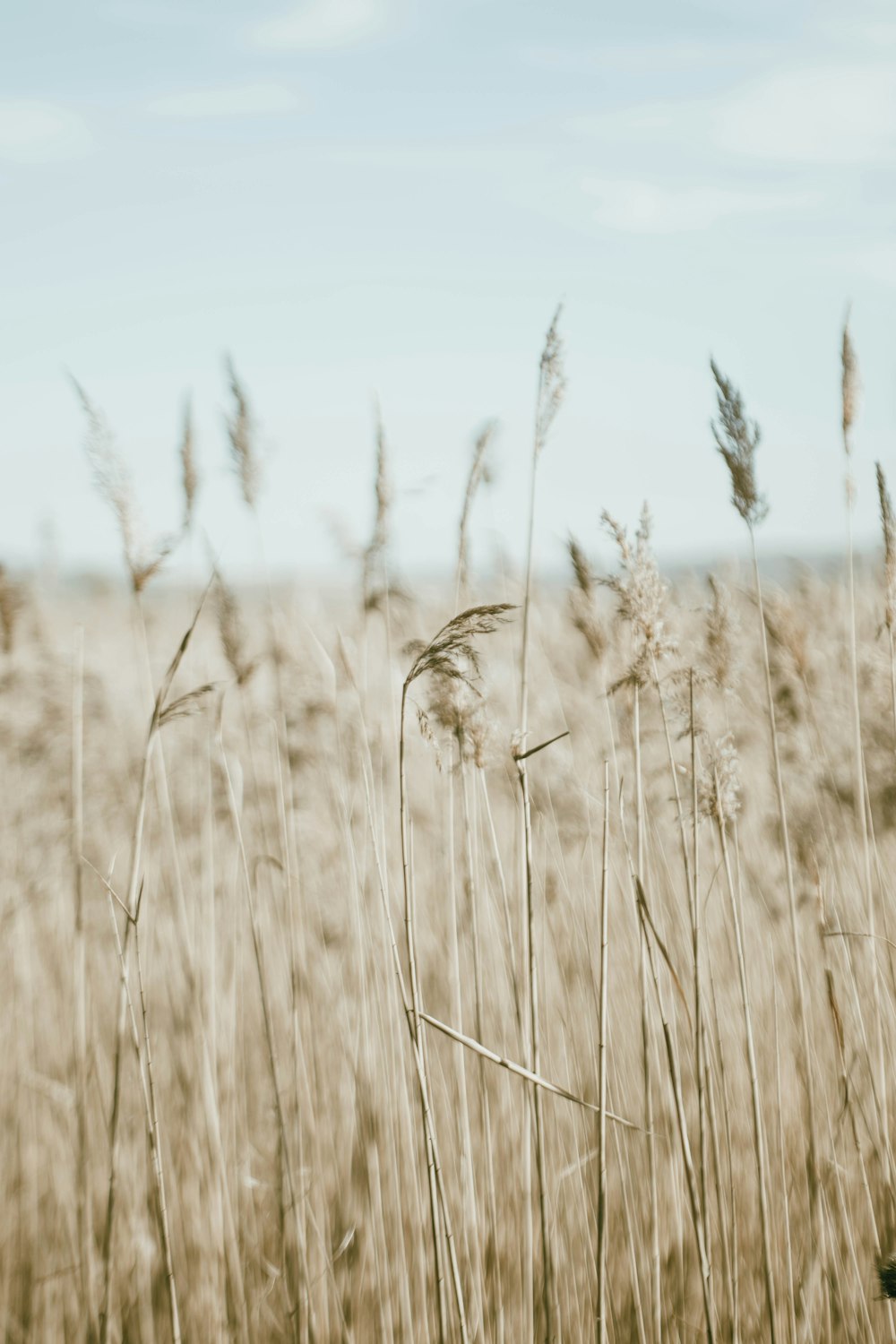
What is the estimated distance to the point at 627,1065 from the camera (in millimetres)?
1961

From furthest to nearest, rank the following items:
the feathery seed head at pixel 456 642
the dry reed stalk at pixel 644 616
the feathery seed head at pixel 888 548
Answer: the feathery seed head at pixel 888 548 < the dry reed stalk at pixel 644 616 < the feathery seed head at pixel 456 642

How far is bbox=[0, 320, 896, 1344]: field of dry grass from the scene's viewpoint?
1.24 m

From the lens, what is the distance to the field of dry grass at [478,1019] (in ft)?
4.06

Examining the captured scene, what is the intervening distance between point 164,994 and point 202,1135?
99 centimetres

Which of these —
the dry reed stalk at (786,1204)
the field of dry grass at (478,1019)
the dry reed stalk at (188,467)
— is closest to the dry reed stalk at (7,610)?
the field of dry grass at (478,1019)

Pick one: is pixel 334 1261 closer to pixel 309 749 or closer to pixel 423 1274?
pixel 423 1274

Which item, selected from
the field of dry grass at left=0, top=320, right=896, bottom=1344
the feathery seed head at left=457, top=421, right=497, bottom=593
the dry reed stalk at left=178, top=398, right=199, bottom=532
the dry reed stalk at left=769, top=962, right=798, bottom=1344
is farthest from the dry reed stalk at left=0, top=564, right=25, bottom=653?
the dry reed stalk at left=769, top=962, right=798, bottom=1344

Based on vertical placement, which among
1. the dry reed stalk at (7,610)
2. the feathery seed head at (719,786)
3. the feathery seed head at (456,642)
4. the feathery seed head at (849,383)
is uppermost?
the feathery seed head at (849,383)

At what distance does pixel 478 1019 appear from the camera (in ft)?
4.61

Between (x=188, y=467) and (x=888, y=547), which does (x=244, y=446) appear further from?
(x=888, y=547)

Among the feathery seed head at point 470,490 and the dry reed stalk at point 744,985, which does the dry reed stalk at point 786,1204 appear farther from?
the feathery seed head at point 470,490

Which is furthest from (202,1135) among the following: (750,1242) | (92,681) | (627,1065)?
(92,681)

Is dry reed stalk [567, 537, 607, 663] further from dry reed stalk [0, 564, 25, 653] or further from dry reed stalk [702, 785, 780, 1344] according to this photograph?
dry reed stalk [0, 564, 25, 653]

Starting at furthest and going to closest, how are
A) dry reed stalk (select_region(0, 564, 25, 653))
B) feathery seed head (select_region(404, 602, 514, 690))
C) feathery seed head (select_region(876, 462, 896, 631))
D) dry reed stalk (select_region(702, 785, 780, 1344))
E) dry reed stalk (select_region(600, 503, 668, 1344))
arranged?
1. dry reed stalk (select_region(0, 564, 25, 653))
2. feathery seed head (select_region(876, 462, 896, 631))
3. dry reed stalk (select_region(600, 503, 668, 1344))
4. dry reed stalk (select_region(702, 785, 780, 1344))
5. feathery seed head (select_region(404, 602, 514, 690))
